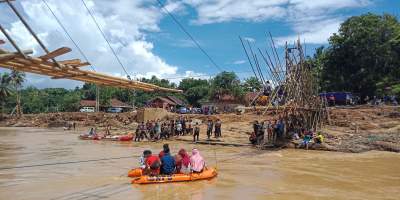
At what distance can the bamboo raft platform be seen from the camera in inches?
316

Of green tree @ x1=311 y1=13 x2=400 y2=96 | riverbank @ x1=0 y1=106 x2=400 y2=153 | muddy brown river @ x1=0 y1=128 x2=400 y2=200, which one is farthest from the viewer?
green tree @ x1=311 y1=13 x2=400 y2=96

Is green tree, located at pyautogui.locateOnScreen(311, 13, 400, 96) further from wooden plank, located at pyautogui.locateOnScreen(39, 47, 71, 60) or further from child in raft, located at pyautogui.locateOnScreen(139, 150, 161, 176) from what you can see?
wooden plank, located at pyautogui.locateOnScreen(39, 47, 71, 60)

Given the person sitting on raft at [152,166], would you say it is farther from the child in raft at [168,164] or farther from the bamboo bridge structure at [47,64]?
the bamboo bridge structure at [47,64]

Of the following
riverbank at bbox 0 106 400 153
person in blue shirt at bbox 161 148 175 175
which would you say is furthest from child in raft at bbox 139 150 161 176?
riverbank at bbox 0 106 400 153

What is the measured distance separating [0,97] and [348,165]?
65416 millimetres

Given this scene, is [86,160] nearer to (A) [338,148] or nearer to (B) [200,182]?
(B) [200,182]

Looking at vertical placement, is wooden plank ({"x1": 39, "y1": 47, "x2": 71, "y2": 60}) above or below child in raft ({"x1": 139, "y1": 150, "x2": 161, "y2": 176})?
above

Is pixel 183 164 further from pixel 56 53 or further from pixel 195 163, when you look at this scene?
pixel 56 53

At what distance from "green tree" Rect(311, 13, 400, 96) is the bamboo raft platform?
1272 inches

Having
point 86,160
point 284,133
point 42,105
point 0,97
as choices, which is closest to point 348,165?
point 284,133

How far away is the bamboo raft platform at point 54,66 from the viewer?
802cm

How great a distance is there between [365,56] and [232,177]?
3113cm

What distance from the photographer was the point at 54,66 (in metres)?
9.34

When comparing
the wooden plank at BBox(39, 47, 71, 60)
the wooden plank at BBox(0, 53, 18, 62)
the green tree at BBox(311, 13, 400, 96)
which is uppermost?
the green tree at BBox(311, 13, 400, 96)
